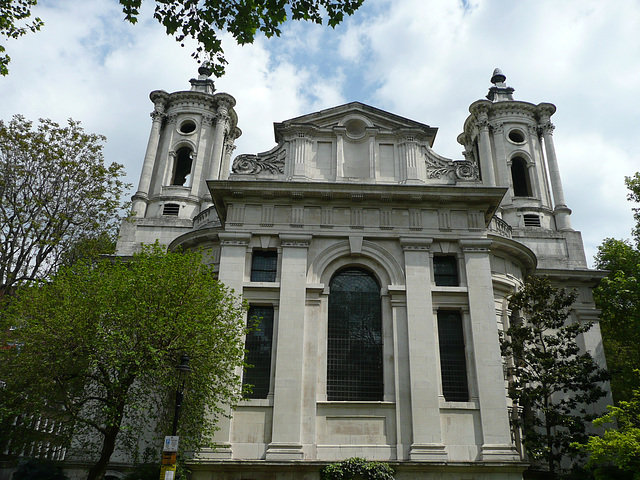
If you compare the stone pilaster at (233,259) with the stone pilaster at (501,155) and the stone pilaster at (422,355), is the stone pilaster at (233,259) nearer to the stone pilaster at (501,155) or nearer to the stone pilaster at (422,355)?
the stone pilaster at (422,355)

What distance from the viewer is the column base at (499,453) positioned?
18469 mm

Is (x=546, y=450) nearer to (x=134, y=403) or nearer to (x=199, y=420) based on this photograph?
(x=199, y=420)

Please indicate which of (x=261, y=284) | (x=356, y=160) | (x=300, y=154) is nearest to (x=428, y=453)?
(x=261, y=284)

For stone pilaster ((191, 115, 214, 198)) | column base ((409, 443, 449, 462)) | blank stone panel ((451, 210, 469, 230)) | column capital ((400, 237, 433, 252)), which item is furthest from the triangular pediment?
stone pilaster ((191, 115, 214, 198))

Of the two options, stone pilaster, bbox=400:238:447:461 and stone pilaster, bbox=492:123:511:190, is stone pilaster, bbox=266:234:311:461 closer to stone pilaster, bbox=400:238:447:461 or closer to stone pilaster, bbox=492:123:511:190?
stone pilaster, bbox=400:238:447:461

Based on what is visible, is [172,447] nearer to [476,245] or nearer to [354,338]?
[354,338]

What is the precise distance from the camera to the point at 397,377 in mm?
19750

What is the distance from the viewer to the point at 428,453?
18.4 metres

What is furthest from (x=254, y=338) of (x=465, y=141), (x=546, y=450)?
(x=465, y=141)

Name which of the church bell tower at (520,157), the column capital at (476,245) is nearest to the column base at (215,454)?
the column capital at (476,245)

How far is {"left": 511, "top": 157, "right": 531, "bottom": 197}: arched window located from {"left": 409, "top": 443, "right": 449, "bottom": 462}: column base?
985 inches

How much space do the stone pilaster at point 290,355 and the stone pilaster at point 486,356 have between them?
21.9 ft

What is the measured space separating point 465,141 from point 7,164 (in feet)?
110

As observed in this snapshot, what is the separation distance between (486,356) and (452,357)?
51.4 inches
